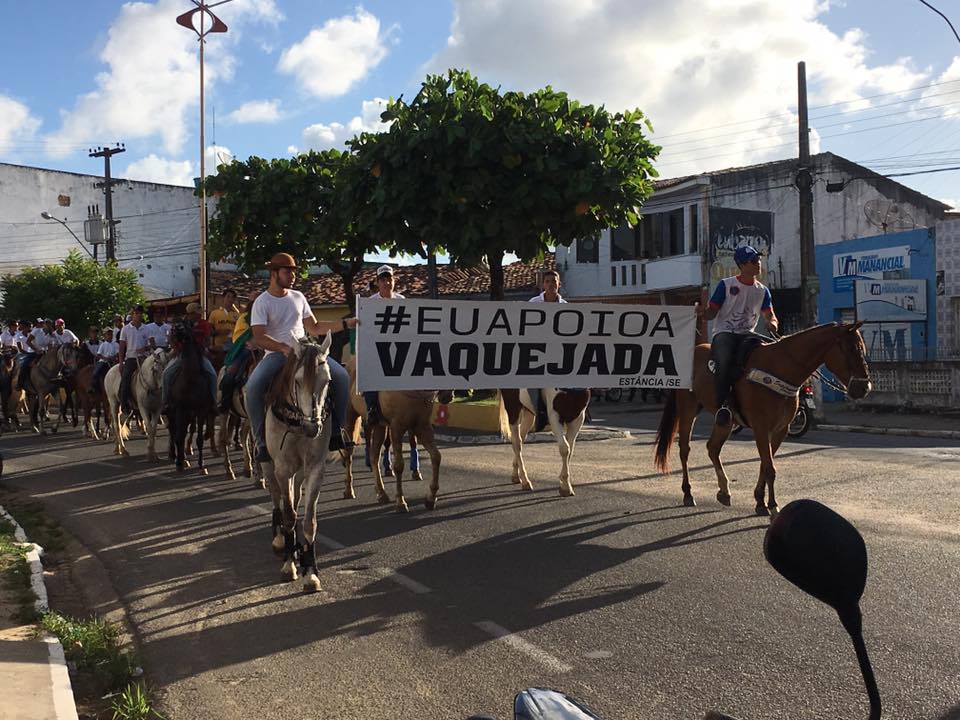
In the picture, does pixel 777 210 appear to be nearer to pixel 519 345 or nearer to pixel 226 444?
pixel 226 444

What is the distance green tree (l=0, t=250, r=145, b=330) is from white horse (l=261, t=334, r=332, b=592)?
34.4m

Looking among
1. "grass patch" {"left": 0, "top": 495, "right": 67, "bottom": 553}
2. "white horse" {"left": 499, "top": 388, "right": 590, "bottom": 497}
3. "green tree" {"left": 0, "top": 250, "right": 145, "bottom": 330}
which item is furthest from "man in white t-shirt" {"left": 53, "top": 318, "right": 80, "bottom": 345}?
"green tree" {"left": 0, "top": 250, "right": 145, "bottom": 330}

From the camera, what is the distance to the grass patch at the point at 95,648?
5.39 m

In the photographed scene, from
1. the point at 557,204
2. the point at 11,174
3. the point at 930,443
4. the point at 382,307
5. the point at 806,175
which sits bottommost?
the point at 930,443

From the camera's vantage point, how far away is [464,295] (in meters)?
39.3

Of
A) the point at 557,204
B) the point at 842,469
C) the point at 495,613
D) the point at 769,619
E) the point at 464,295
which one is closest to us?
the point at 769,619

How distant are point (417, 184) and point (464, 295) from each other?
2370 centimetres

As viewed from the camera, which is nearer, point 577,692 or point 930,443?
point 577,692

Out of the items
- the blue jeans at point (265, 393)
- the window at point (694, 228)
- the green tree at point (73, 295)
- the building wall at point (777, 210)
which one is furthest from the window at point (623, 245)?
the blue jeans at point (265, 393)

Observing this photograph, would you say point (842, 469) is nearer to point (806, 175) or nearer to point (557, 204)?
point (557, 204)

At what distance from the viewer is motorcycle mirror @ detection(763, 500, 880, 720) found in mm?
1943

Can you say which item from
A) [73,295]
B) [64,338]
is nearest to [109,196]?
[73,295]

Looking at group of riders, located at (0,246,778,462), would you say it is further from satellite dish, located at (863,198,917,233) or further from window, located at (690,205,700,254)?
satellite dish, located at (863,198,917,233)

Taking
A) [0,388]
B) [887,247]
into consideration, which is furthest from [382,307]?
[887,247]
